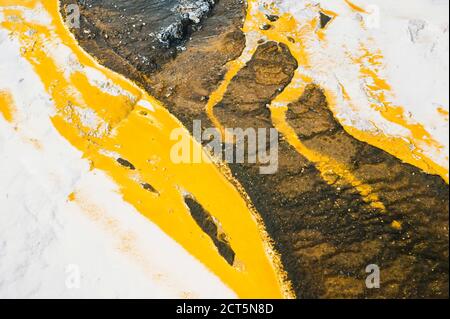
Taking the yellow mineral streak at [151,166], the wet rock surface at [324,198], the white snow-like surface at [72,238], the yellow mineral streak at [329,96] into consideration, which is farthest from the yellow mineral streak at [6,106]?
the yellow mineral streak at [329,96]

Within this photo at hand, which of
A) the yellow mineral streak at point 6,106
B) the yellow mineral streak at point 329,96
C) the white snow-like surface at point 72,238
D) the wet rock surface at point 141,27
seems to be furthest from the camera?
the wet rock surface at point 141,27

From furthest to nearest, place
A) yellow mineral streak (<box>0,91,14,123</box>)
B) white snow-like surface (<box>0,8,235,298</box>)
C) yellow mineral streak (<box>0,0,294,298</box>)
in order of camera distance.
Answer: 1. yellow mineral streak (<box>0,91,14,123</box>)
2. yellow mineral streak (<box>0,0,294,298</box>)
3. white snow-like surface (<box>0,8,235,298</box>)

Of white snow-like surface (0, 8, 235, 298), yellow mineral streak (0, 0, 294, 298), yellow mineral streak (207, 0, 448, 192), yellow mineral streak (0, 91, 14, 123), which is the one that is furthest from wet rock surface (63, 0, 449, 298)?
yellow mineral streak (0, 91, 14, 123)

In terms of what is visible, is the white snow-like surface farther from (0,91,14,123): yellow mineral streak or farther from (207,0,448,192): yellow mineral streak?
(207,0,448,192): yellow mineral streak

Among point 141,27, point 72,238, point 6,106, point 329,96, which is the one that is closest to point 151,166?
point 72,238

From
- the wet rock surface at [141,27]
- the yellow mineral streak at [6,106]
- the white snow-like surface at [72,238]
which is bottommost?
the white snow-like surface at [72,238]

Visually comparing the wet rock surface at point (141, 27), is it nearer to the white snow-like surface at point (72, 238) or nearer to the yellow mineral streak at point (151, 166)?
the yellow mineral streak at point (151, 166)

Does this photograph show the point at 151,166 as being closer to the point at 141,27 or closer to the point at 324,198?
the point at 324,198
